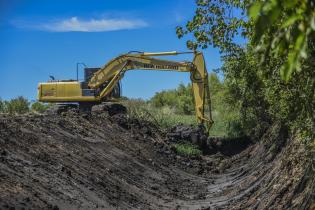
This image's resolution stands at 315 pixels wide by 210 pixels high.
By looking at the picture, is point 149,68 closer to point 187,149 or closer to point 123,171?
point 187,149

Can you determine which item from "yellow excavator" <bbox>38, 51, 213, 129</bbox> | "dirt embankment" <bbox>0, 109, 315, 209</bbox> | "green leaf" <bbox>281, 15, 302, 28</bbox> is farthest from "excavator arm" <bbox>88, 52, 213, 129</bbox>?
"green leaf" <bbox>281, 15, 302, 28</bbox>

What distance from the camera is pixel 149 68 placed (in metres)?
30.2

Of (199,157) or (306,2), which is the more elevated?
(306,2)

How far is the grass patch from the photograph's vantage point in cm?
3089

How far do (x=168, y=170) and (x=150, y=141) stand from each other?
493cm

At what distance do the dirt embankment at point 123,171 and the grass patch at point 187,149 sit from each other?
48 cm

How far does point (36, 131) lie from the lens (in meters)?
18.4

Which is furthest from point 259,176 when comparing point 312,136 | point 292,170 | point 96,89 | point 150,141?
point 96,89

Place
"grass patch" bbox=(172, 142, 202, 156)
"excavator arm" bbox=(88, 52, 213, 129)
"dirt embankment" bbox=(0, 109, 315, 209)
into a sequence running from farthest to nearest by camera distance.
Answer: "grass patch" bbox=(172, 142, 202, 156), "excavator arm" bbox=(88, 52, 213, 129), "dirt embankment" bbox=(0, 109, 315, 209)

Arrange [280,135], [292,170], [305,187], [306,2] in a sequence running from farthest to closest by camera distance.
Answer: [280,135]
[292,170]
[305,187]
[306,2]

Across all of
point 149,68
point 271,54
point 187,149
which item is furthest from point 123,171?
point 271,54

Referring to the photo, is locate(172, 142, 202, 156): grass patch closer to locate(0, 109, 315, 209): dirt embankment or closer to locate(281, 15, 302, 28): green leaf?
locate(0, 109, 315, 209): dirt embankment

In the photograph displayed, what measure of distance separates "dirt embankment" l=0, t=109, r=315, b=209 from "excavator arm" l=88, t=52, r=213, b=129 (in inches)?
70.2

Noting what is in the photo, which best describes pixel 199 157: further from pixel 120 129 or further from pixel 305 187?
pixel 305 187
